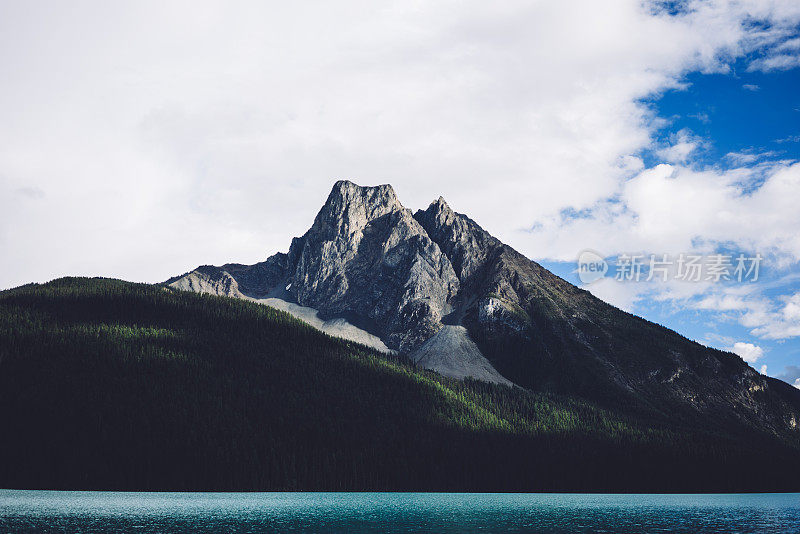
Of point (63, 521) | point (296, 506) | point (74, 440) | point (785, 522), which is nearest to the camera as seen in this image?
point (63, 521)

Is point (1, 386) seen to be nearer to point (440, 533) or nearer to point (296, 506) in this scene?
point (296, 506)

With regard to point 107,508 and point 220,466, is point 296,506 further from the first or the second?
point 220,466

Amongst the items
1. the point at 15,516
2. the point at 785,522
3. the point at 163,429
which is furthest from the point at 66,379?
the point at 785,522

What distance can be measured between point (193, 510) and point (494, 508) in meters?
58.7

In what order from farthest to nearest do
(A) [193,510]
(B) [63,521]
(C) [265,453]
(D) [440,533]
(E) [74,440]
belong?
(C) [265,453], (E) [74,440], (A) [193,510], (B) [63,521], (D) [440,533]

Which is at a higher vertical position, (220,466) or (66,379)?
(66,379)

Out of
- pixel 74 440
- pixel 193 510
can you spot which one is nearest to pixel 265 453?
pixel 74 440

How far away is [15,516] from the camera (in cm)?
8750

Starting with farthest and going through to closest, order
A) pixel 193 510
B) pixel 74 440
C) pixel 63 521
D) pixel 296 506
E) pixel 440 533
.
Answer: pixel 74 440 → pixel 296 506 → pixel 193 510 → pixel 63 521 → pixel 440 533

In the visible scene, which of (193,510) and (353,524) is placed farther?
(193,510)

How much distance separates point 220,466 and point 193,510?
6900cm

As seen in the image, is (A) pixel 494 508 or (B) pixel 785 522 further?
(A) pixel 494 508

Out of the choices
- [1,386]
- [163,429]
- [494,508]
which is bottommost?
[494,508]

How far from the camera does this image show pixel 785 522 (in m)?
99.1
